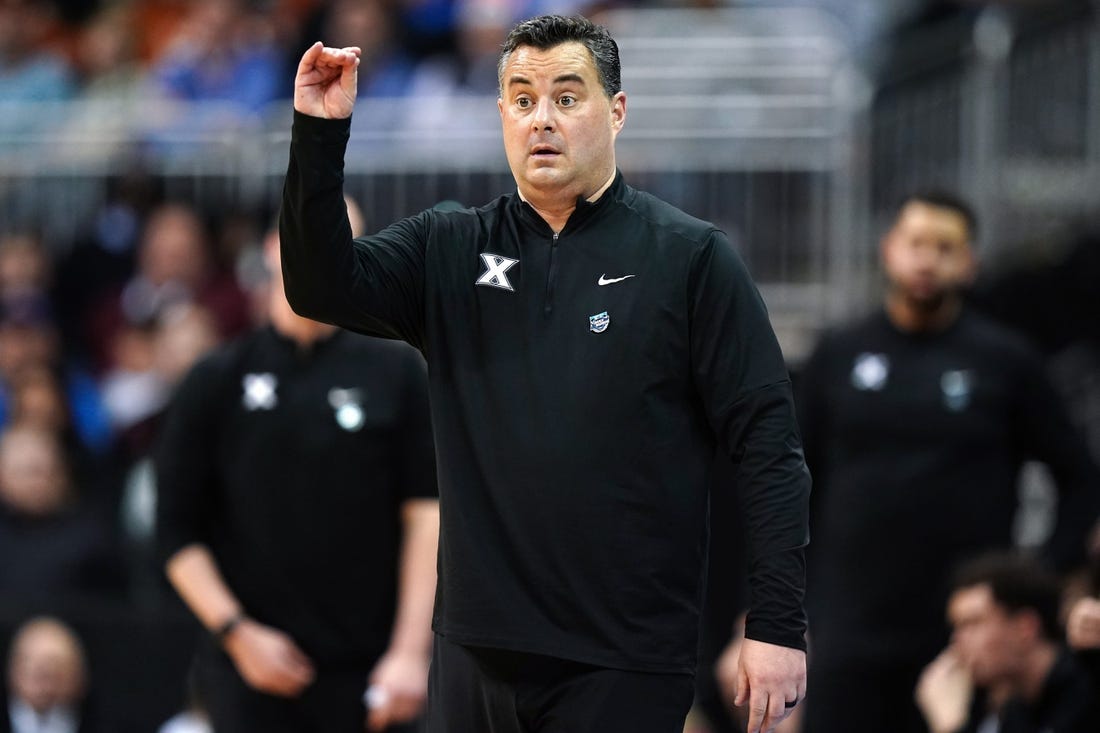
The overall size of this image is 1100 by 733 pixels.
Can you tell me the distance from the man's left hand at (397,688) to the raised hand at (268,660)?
265mm

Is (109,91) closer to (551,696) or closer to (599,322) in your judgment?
(599,322)

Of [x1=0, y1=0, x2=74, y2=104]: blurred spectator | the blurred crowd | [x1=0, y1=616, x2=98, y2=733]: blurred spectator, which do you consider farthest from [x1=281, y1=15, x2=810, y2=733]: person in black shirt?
[x1=0, y1=0, x2=74, y2=104]: blurred spectator

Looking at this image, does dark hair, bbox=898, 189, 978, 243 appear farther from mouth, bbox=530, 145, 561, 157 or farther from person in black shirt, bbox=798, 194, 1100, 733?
mouth, bbox=530, 145, 561, 157

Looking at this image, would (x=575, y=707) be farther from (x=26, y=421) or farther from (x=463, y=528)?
(x=26, y=421)

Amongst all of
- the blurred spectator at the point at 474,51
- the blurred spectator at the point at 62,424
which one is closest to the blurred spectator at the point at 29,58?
the blurred spectator at the point at 62,424

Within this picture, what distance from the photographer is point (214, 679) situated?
714cm

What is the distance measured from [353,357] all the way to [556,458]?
249 centimetres

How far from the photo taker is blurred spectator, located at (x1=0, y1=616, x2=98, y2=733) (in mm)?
10086

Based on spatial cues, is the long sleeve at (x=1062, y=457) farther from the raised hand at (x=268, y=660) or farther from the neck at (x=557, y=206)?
the neck at (x=557, y=206)

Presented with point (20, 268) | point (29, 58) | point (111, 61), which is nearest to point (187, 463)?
point (20, 268)

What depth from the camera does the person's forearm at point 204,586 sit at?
6887mm

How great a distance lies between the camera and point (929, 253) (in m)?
8.51

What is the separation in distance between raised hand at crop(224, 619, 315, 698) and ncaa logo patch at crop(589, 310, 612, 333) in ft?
8.23

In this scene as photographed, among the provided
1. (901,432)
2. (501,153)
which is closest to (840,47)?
(501,153)
